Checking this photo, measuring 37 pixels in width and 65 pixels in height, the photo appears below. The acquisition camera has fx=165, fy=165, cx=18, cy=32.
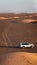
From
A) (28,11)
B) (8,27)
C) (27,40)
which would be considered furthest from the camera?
(28,11)

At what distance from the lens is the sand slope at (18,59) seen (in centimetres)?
104

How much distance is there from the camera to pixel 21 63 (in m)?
1.03

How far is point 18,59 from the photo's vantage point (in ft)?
3.51

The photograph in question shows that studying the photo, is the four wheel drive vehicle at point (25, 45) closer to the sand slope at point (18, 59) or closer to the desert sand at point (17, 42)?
the desert sand at point (17, 42)

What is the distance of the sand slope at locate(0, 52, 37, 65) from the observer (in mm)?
1038

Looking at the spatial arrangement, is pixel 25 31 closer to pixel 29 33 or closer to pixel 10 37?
pixel 29 33

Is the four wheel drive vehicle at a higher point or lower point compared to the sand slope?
higher

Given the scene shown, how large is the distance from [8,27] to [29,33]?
0.31m

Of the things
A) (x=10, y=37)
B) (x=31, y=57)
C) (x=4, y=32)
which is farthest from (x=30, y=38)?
(x=31, y=57)

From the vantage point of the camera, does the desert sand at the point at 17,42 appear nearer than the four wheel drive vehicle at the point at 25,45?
Yes

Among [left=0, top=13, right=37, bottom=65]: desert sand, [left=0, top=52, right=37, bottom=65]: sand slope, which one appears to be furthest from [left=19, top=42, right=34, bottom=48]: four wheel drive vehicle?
[left=0, top=52, right=37, bottom=65]: sand slope

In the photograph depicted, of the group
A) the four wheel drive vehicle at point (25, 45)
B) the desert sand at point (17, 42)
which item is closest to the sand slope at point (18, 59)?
the desert sand at point (17, 42)

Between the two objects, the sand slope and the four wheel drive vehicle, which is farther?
the four wheel drive vehicle

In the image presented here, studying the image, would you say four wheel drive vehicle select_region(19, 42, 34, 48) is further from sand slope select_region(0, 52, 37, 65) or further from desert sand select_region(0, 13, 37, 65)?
sand slope select_region(0, 52, 37, 65)
